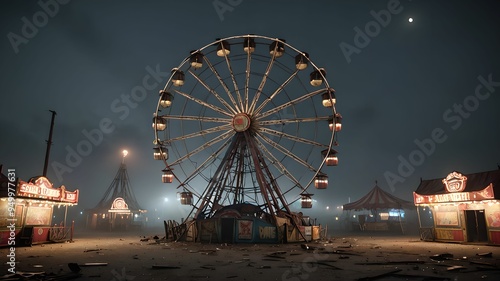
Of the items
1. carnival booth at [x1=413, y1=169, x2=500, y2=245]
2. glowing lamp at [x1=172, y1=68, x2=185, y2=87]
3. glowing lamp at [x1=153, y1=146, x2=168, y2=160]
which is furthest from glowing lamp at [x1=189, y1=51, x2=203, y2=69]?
carnival booth at [x1=413, y1=169, x2=500, y2=245]

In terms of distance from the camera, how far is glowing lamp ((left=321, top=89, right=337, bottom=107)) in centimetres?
2270

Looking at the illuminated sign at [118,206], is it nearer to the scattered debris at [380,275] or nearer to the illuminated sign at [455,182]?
the illuminated sign at [455,182]

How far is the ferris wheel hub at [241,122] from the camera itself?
2412 centimetres

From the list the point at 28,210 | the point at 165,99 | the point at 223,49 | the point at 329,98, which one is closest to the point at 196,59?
the point at 223,49

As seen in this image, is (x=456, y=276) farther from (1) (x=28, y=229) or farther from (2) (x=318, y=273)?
(1) (x=28, y=229)

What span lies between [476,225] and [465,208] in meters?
1.74

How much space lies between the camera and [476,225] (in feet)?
71.4

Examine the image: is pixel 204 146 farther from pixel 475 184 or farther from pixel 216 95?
pixel 475 184

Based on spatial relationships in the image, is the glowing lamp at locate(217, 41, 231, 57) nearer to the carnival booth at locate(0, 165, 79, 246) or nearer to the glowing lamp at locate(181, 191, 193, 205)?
the glowing lamp at locate(181, 191, 193, 205)

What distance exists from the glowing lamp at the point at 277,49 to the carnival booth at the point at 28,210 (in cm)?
1986

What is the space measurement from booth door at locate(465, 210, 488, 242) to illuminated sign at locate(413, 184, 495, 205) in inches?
58.9

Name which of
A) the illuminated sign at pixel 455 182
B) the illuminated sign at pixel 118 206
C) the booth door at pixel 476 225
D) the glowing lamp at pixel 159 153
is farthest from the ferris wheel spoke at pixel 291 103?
the illuminated sign at pixel 118 206

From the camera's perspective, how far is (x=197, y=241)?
71.9 feet

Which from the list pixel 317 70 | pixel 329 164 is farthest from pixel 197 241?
pixel 317 70
